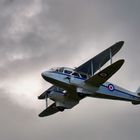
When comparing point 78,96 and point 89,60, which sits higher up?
point 89,60

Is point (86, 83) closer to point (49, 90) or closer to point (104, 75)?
point (104, 75)

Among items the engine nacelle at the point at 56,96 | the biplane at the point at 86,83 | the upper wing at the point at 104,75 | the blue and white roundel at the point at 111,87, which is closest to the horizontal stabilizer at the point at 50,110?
the biplane at the point at 86,83

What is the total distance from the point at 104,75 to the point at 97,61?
671 centimetres

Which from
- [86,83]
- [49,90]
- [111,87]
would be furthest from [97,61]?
[49,90]

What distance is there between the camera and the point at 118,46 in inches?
3342

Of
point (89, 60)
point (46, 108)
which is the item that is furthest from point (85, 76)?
point (46, 108)

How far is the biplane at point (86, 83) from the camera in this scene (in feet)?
272

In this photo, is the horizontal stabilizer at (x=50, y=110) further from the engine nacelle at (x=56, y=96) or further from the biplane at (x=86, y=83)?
the engine nacelle at (x=56, y=96)

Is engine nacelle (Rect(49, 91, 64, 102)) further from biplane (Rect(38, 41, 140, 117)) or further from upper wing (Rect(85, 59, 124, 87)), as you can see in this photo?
upper wing (Rect(85, 59, 124, 87))

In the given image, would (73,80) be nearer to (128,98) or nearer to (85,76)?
(85,76)

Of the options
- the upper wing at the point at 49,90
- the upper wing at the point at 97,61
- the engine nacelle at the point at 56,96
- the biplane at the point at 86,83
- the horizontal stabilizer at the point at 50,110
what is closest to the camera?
the biplane at the point at 86,83

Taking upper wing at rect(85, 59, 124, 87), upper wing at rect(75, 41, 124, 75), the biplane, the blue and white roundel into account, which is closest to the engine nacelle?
the biplane

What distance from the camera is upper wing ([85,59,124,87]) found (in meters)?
79.5

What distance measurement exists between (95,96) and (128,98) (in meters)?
5.74
